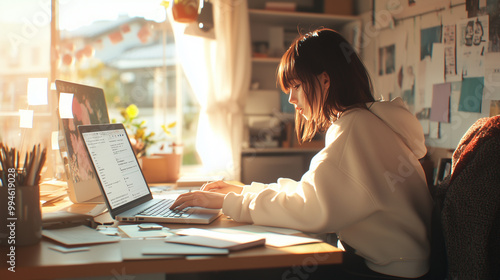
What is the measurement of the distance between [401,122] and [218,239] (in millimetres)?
581

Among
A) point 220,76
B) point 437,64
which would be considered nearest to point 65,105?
point 220,76

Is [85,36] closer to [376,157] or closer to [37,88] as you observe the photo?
[37,88]

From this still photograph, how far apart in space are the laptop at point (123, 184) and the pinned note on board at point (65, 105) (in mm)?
153

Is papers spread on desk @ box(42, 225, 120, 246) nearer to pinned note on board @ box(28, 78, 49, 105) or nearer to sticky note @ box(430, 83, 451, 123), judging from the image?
pinned note on board @ box(28, 78, 49, 105)

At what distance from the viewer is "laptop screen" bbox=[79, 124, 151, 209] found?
124cm

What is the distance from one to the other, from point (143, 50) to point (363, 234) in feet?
8.94

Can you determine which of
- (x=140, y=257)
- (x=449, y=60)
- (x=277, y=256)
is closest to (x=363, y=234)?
(x=277, y=256)

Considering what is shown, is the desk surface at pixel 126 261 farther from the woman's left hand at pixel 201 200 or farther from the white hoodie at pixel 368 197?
the woman's left hand at pixel 201 200

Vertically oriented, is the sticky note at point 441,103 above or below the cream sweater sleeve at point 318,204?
above

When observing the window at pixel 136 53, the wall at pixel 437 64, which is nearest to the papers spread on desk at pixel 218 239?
the wall at pixel 437 64

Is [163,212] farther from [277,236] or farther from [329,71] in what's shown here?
[329,71]

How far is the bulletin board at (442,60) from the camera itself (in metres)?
2.11

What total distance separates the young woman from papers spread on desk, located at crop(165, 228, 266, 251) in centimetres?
12

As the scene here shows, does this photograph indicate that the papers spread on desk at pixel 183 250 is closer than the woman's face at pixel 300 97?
Yes
